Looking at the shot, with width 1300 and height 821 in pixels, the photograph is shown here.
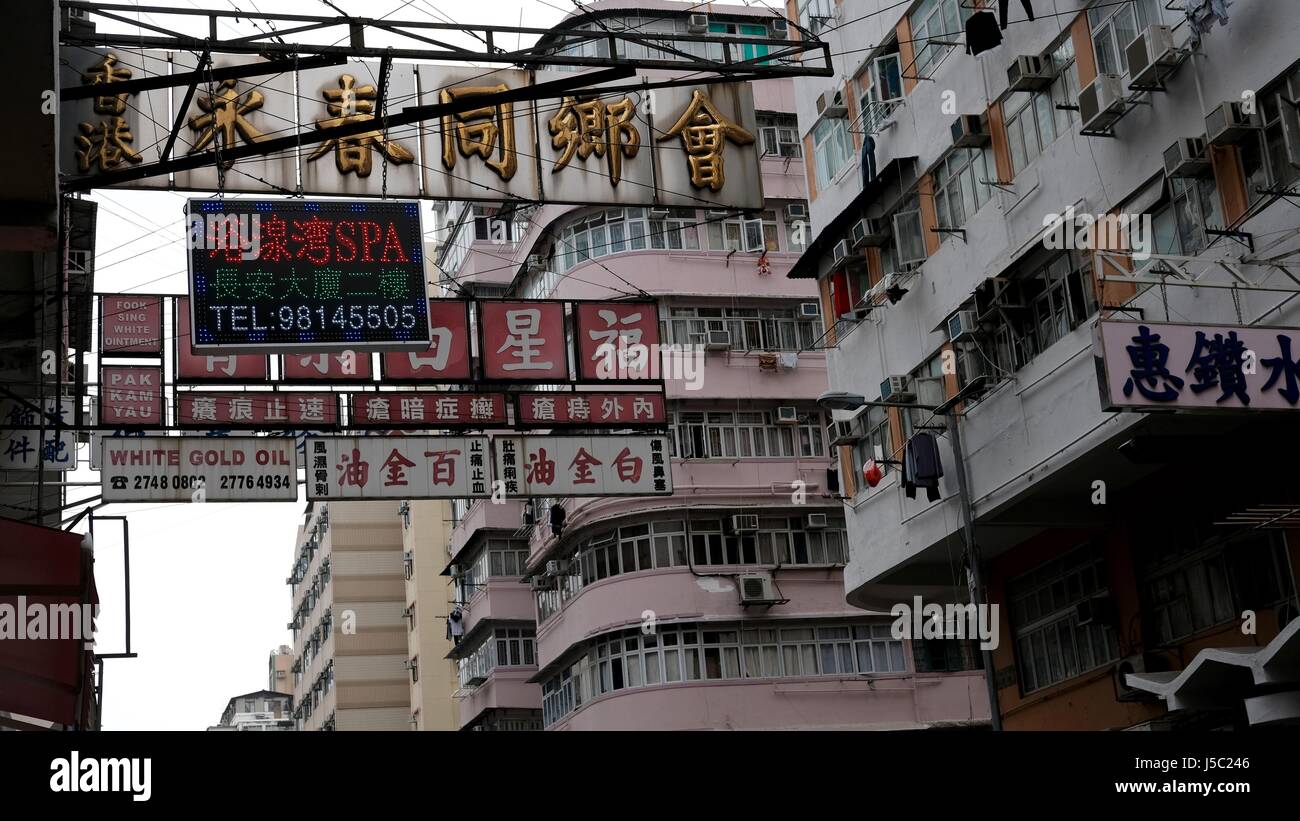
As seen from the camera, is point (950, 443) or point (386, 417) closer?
point (386, 417)

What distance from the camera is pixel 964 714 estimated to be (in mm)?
30016

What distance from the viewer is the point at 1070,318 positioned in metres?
17.3

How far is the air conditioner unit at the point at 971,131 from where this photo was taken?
63.6 ft

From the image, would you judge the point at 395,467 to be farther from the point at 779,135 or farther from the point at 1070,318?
the point at 779,135

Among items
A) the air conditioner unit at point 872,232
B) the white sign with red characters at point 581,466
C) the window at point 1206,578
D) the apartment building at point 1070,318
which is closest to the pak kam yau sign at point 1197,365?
the apartment building at point 1070,318

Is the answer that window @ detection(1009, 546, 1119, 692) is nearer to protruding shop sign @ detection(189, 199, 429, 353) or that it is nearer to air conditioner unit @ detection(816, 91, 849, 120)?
air conditioner unit @ detection(816, 91, 849, 120)

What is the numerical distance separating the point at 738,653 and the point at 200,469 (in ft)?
55.4

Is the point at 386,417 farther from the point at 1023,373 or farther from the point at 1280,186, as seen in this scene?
the point at 1280,186

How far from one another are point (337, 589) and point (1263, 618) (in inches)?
1819

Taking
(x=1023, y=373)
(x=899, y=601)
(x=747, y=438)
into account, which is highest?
(x=747, y=438)

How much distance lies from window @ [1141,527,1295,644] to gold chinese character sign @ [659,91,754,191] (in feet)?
21.2

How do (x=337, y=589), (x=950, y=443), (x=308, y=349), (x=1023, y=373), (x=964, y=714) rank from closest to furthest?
(x=308, y=349) → (x=1023, y=373) → (x=950, y=443) → (x=964, y=714) → (x=337, y=589)
